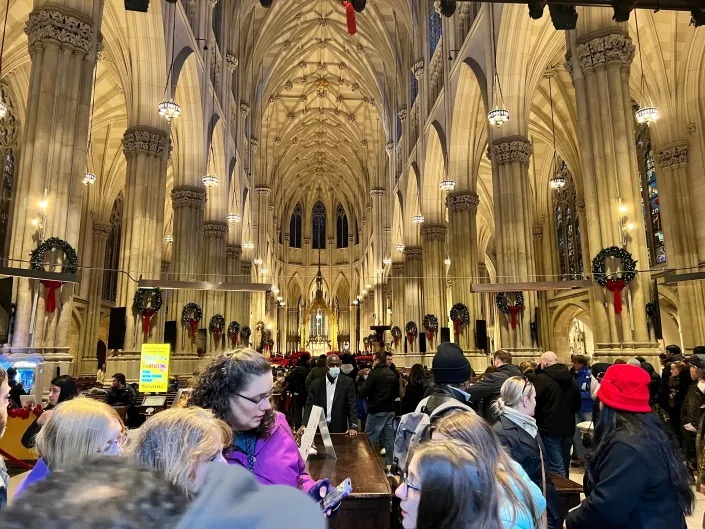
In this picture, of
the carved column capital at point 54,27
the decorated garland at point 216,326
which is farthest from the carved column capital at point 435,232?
the carved column capital at point 54,27

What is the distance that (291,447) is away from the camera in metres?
2.43

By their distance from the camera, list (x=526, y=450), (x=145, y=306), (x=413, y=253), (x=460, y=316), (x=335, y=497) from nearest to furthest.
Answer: (x=335, y=497), (x=526, y=450), (x=145, y=306), (x=460, y=316), (x=413, y=253)

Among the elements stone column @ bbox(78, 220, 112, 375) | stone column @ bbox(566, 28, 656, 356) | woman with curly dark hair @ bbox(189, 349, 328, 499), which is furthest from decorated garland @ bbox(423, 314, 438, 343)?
woman with curly dark hair @ bbox(189, 349, 328, 499)

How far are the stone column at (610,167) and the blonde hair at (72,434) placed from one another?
372 inches

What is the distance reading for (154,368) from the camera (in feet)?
32.9

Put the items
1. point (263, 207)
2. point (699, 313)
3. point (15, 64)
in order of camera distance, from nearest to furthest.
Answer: point (699, 313) < point (15, 64) < point (263, 207)

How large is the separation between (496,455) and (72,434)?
1461mm

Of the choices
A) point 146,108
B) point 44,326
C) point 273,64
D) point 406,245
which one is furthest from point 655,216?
point 273,64

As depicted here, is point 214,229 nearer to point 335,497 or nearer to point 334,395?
point 334,395

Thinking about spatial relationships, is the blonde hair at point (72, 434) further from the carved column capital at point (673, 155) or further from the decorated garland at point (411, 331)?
the decorated garland at point (411, 331)

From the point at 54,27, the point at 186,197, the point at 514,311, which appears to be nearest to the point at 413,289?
the point at 186,197

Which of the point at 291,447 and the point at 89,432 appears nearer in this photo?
the point at 89,432

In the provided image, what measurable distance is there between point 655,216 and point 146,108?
57.4ft

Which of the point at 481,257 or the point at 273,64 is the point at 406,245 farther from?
the point at 273,64
